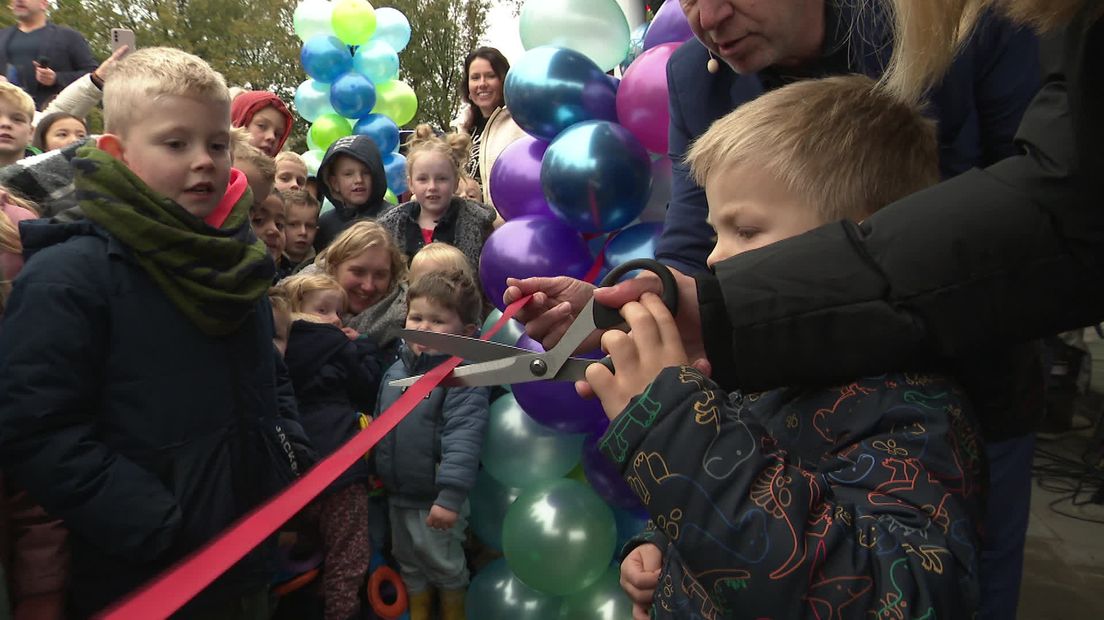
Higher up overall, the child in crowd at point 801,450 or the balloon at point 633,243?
the child in crowd at point 801,450

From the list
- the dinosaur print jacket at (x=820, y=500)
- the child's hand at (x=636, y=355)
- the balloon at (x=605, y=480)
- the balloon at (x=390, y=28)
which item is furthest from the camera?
the balloon at (x=390, y=28)

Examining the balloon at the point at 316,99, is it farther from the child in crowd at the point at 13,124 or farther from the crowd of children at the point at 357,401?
the child in crowd at the point at 13,124

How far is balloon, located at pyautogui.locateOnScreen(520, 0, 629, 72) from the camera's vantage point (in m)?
2.76

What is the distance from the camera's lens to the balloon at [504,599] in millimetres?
2623

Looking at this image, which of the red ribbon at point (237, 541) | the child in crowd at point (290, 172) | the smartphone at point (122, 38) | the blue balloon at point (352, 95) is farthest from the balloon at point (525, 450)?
the blue balloon at point (352, 95)

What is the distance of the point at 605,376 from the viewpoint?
3.08 ft

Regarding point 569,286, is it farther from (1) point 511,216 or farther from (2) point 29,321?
(1) point 511,216

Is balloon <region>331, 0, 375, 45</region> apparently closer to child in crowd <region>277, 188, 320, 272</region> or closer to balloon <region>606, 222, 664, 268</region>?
child in crowd <region>277, 188, 320, 272</region>

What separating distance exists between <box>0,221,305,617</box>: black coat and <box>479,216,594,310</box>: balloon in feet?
2.78

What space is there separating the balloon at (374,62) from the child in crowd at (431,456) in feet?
15.8

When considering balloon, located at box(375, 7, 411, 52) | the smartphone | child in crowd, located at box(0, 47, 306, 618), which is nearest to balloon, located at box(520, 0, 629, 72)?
child in crowd, located at box(0, 47, 306, 618)

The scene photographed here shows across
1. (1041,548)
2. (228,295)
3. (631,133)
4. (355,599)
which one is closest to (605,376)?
(228,295)

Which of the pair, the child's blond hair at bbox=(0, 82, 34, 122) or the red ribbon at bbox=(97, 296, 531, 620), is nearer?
the red ribbon at bbox=(97, 296, 531, 620)

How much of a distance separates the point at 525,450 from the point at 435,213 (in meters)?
1.89
